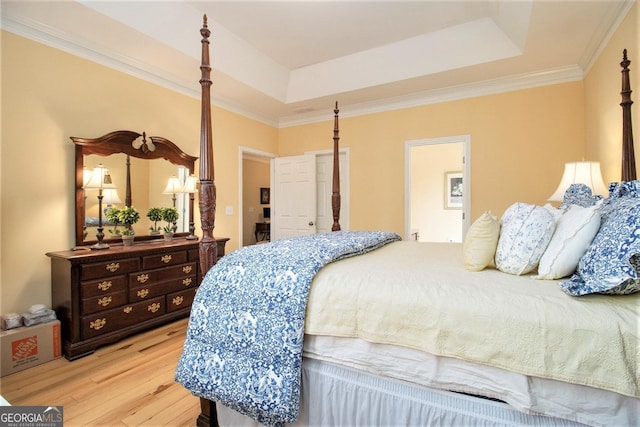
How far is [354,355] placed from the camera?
1.28m

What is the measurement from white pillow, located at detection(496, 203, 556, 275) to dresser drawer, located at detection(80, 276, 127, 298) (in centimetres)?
292

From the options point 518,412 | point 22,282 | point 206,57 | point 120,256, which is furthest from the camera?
point 120,256

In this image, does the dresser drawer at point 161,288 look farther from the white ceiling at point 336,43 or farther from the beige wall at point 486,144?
the beige wall at point 486,144

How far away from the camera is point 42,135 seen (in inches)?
103

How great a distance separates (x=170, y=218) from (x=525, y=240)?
3378 millimetres

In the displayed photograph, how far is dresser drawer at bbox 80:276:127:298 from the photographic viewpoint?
98.6 inches

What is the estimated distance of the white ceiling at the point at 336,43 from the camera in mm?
2555

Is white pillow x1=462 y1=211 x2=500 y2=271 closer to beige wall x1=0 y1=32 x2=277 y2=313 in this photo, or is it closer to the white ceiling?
the white ceiling

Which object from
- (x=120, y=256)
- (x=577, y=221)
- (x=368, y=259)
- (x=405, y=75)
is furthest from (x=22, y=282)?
(x=405, y=75)

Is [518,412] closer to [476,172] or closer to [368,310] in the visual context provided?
[368,310]

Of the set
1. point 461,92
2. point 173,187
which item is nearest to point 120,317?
point 173,187

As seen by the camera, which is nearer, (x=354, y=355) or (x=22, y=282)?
(x=354, y=355)

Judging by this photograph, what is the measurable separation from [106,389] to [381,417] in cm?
187

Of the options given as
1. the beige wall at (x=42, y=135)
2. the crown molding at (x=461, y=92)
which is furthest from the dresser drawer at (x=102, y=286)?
the crown molding at (x=461, y=92)
